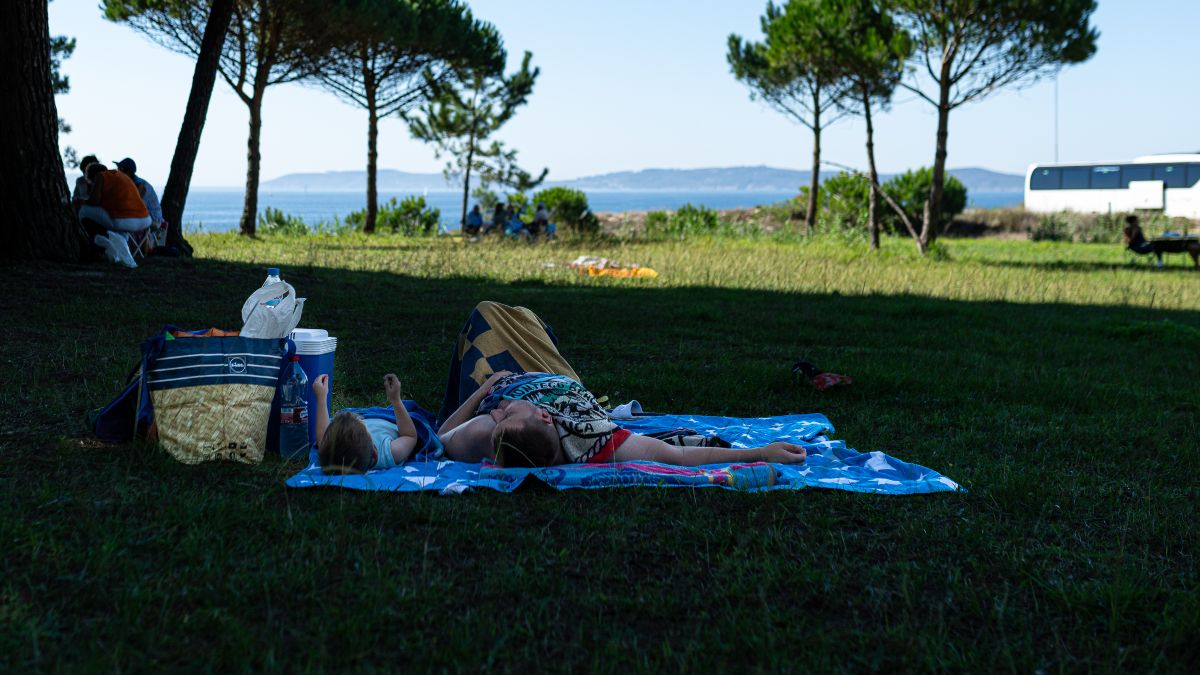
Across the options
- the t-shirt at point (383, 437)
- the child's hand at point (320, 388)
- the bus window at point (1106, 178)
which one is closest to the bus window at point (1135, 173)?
the bus window at point (1106, 178)

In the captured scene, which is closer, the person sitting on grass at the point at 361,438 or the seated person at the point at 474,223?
the person sitting on grass at the point at 361,438

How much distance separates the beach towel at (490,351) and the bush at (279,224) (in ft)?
53.7

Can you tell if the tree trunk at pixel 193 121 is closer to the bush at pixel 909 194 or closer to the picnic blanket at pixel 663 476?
the picnic blanket at pixel 663 476

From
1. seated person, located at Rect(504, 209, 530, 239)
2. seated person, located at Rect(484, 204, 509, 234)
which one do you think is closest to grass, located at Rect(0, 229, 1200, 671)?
seated person, located at Rect(504, 209, 530, 239)

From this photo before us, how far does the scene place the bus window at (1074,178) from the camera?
35281mm

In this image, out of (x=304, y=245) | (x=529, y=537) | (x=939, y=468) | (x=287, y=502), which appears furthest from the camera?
(x=304, y=245)

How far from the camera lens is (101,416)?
3928mm

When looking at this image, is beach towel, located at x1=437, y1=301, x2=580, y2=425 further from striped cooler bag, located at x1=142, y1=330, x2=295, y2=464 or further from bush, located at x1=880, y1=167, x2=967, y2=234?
bush, located at x1=880, y1=167, x2=967, y2=234

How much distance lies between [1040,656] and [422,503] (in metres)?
1.98

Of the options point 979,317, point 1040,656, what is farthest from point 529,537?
point 979,317

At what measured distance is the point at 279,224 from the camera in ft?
71.4

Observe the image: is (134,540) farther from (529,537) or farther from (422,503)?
(529,537)

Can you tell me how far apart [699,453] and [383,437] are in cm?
130

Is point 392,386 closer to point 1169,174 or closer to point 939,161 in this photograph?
point 939,161
